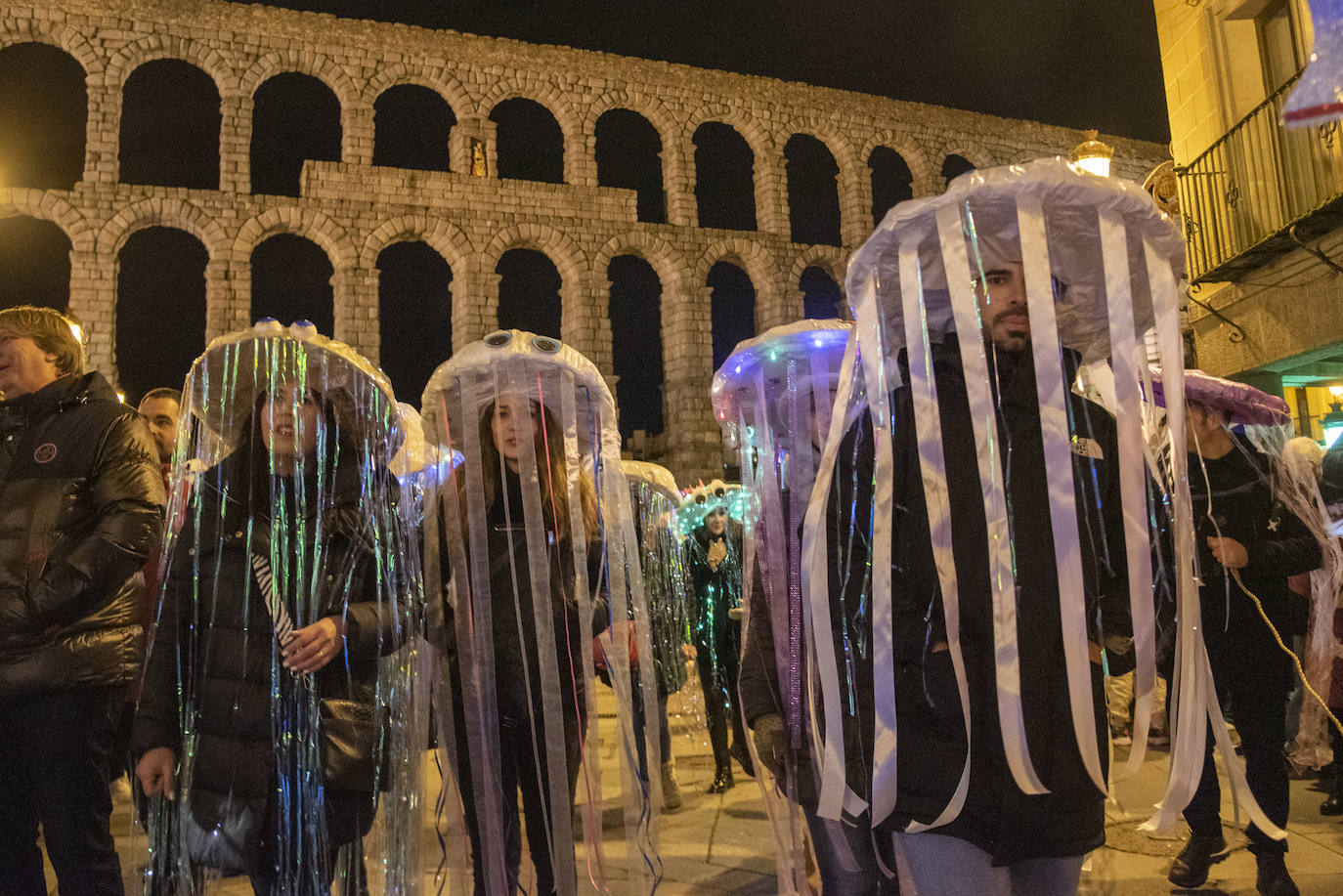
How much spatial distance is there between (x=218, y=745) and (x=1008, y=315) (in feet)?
7.06

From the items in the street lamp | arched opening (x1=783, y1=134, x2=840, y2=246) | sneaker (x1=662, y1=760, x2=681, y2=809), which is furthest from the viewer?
arched opening (x1=783, y1=134, x2=840, y2=246)

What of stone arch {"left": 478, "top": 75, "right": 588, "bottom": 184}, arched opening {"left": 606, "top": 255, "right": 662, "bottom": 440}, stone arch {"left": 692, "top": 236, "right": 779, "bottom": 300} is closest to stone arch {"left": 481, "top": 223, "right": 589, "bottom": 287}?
stone arch {"left": 478, "top": 75, "right": 588, "bottom": 184}

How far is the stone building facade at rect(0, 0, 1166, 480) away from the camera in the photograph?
1681 centimetres

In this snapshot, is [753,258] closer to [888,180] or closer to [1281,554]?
[888,180]

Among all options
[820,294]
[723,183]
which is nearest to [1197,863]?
[820,294]

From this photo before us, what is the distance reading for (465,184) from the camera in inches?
744

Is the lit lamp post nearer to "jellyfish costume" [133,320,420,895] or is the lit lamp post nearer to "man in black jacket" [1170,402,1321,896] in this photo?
"man in black jacket" [1170,402,1321,896]

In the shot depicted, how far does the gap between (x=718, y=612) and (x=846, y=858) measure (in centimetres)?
294

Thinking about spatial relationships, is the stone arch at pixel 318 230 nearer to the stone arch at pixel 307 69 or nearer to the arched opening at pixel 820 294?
the stone arch at pixel 307 69

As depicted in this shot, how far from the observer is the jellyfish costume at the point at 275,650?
2133mm

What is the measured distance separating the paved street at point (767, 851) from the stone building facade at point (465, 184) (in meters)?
14.6

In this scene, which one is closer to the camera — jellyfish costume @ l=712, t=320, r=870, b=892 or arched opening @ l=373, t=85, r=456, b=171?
jellyfish costume @ l=712, t=320, r=870, b=892

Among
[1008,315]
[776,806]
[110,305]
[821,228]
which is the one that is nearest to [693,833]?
[776,806]

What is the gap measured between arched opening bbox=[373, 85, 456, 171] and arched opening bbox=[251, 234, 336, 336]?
170 inches
